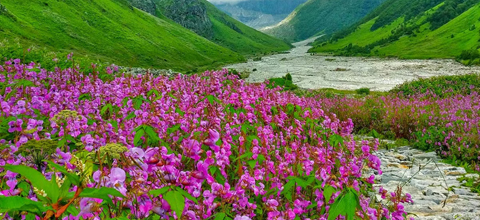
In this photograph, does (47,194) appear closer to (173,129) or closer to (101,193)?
(101,193)

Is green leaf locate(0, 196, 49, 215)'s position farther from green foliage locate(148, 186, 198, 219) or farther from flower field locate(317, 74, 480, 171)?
flower field locate(317, 74, 480, 171)

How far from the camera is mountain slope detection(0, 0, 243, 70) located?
6594 centimetres

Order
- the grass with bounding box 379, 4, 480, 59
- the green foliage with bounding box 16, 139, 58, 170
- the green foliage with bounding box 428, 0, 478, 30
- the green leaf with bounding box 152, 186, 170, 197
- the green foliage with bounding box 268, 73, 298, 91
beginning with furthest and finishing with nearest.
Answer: the green foliage with bounding box 428, 0, 478, 30 → the grass with bounding box 379, 4, 480, 59 → the green foliage with bounding box 268, 73, 298, 91 → the green foliage with bounding box 16, 139, 58, 170 → the green leaf with bounding box 152, 186, 170, 197

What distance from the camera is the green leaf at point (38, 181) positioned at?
1.45 meters

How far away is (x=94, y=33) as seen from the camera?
279 feet

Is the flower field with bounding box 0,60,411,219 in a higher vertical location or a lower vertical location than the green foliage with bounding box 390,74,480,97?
lower

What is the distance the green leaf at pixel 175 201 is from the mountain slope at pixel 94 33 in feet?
211

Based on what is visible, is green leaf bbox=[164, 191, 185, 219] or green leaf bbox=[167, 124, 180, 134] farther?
green leaf bbox=[167, 124, 180, 134]

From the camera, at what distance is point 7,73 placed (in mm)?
7301

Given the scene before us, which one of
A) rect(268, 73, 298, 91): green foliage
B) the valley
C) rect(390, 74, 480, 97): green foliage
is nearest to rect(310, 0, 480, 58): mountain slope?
rect(390, 74, 480, 97): green foliage

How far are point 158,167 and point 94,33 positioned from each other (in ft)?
308

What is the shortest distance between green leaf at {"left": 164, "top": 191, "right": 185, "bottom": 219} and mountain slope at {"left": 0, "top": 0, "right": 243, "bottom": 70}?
64190mm

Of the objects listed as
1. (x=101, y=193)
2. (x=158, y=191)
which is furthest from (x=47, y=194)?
(x=158, y=191)

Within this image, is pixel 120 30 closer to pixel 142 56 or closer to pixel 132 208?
pixel 142 56
